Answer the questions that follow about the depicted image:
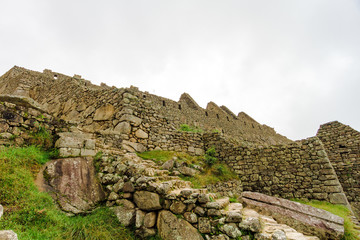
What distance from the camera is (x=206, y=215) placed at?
13.0 ft

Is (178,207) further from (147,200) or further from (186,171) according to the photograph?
(186,171)

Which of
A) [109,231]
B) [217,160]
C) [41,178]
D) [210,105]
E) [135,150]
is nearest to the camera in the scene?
[109,231]

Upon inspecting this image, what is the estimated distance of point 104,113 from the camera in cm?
866

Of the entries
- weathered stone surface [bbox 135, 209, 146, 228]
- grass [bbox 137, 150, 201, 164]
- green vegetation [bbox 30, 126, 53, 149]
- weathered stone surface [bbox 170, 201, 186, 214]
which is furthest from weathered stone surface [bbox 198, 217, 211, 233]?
green vegetation [bbox 30, 126, 53, 149]

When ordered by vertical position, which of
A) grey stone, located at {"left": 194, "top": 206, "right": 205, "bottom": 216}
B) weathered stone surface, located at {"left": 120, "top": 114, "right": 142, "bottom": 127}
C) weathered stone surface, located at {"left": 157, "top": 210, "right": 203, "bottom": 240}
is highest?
weathered stone surface, located at {"left": 120, "top": 114, "right": 142, "bottom": 127}

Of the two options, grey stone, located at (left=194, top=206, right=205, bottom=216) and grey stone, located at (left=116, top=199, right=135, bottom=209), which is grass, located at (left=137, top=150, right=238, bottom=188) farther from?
grey stone, located at (left=194, top=206, right=205, bottom=216)

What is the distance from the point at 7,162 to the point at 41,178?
2.50 feet

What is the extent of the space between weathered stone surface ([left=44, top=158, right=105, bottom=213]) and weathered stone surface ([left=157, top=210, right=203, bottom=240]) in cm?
185

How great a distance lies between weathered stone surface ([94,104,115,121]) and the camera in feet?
28.0

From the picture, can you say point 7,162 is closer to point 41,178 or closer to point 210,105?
point 41,178

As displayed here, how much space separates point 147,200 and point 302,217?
4171 mm

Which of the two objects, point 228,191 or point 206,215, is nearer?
point 206,215

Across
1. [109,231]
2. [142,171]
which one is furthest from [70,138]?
[109,231]

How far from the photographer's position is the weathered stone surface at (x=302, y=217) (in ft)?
13.9
